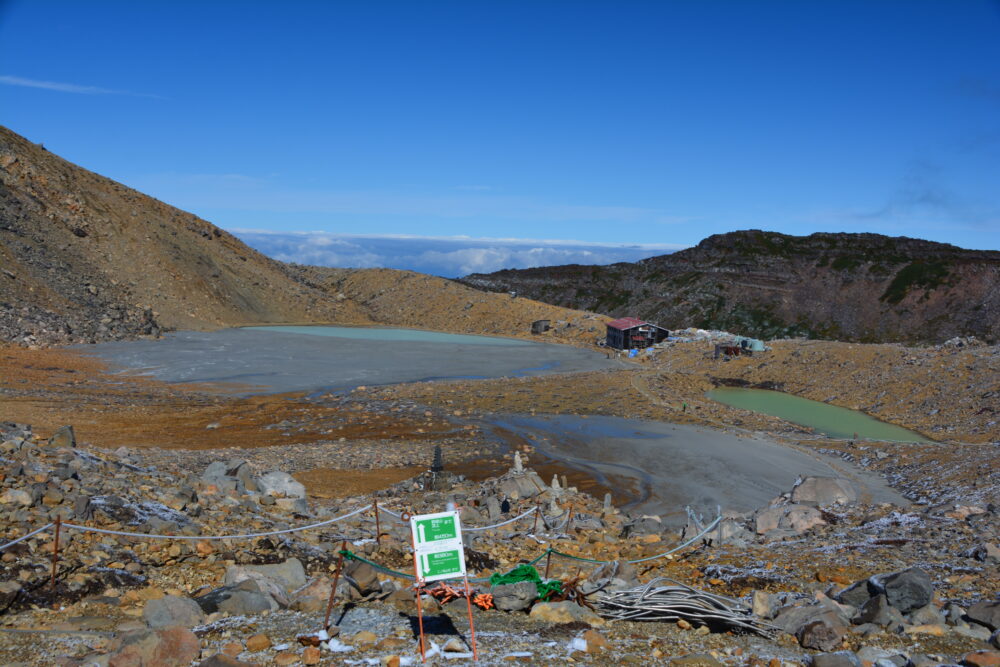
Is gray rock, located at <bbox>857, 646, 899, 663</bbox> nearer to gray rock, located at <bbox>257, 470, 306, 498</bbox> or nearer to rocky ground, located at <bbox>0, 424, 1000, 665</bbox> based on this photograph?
rocky ground, located at <bbox>0, 424, 1000, 665</bbox>

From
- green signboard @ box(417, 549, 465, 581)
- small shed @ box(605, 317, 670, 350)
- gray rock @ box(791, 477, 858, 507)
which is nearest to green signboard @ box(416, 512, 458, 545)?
green signboard @ box(417, 549, 465, 581)

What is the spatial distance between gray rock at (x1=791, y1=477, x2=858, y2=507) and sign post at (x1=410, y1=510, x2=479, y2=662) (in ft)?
40.5

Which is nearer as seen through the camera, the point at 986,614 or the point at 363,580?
the point at 986,614

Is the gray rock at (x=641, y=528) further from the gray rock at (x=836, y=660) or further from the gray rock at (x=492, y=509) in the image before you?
the gray rock at (x=836, y=660)

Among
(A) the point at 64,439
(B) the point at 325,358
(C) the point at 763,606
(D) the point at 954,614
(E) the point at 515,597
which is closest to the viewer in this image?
(D) the point at 954,614

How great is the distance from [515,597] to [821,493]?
11.8 meters

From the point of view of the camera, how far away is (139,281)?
2094 inches

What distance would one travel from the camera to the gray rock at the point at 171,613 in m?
7.06

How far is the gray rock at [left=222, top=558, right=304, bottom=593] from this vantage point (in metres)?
8.33

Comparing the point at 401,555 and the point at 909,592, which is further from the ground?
the point at 909,592

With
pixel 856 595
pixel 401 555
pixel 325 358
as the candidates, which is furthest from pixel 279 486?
pixel 325 358

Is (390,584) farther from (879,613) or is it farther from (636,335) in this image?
(636,335)

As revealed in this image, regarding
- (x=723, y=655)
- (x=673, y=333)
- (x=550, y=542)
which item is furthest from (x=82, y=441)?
(x=673, y=333)

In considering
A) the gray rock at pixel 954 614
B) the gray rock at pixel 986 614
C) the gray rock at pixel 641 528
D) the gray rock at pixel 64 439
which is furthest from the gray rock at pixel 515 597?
the gray rock at pixel 64 439
